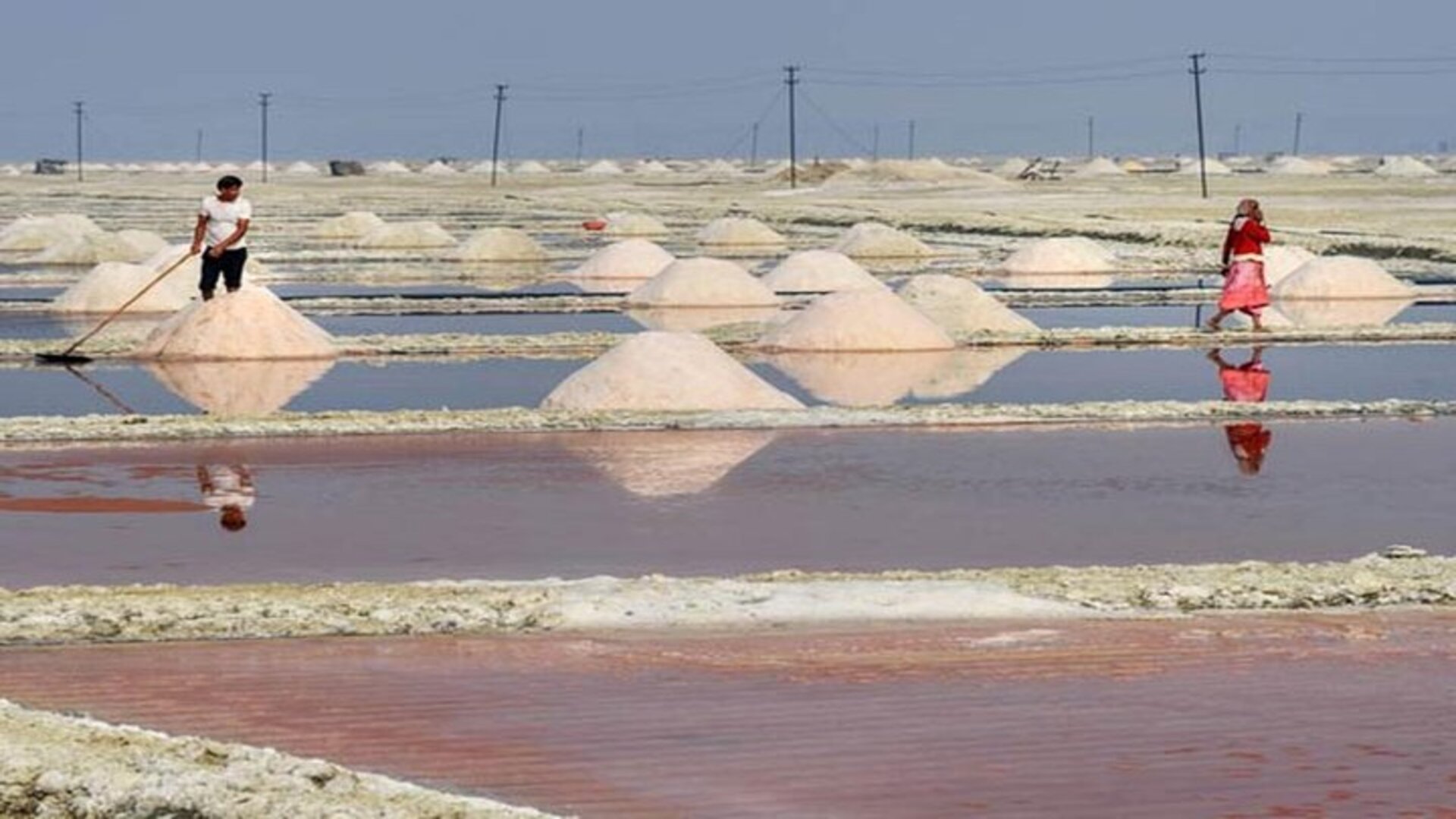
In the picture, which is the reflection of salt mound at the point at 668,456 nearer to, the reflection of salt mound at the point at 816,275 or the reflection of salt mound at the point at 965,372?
the reflection of salt mound at the point at 965,372

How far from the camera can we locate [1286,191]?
59688 millimetres

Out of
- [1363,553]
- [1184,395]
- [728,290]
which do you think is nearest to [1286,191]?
[728,290]

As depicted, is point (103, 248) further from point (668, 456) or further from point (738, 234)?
point (668, 456)

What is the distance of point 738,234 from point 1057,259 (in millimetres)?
8719

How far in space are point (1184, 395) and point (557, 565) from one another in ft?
21.8

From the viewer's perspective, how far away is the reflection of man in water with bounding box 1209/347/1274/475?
1121 cm

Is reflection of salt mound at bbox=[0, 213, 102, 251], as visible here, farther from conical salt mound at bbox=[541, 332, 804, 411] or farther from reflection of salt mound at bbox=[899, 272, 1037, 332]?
conical salt mound at bbox=[541, 332, 804, 411]

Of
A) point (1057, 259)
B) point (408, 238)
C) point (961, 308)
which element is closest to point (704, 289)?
point (961, 308)

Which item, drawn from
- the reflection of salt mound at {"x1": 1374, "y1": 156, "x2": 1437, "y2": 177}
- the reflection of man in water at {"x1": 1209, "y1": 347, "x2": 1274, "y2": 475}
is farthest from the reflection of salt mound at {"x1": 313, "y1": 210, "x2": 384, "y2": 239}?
the reflection of salt mound at {"x1": 1374, "y1": 156, "x2": 1437, "y2": 177}

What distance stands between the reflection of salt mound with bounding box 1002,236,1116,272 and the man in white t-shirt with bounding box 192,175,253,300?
45.6 feet

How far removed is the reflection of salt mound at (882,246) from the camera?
1280 inches

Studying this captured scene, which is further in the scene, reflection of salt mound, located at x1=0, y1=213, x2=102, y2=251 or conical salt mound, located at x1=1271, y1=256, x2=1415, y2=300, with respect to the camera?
reflection of salt mound, located at x1=0, y1=213, x2=102, y2=251

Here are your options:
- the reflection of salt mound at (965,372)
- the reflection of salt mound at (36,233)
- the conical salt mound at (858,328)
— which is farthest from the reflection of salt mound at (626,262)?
the reflection of salt mound at (965,372)

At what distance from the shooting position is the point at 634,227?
42188 mm
